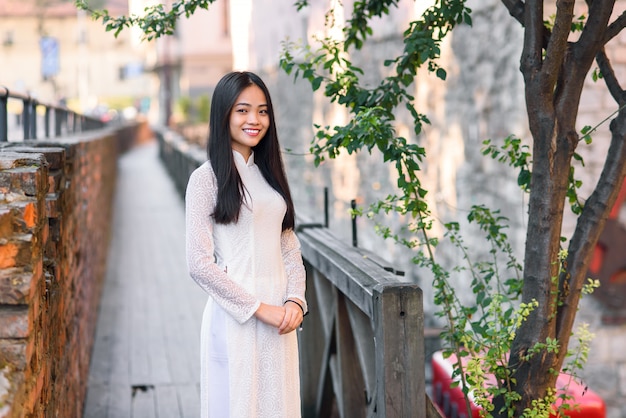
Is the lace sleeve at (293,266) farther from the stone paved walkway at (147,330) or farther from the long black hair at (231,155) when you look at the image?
the stone paved walkway at (147,330)

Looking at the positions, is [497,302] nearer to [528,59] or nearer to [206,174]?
[528,59]

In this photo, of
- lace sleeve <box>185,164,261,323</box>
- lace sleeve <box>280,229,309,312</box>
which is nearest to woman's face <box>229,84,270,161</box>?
lace sleeve <box>185,164,261,323</box>

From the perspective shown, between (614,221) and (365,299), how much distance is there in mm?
4921

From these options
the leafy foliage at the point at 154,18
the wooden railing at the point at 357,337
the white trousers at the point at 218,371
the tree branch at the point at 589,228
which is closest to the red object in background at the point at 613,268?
the wooden railing at the point at 357,337

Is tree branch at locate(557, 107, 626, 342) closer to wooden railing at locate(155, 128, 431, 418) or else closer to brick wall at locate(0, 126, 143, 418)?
wooden railing at locate(155, 128, 431, 418)

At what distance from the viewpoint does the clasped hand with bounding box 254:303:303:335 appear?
3391 millimetres

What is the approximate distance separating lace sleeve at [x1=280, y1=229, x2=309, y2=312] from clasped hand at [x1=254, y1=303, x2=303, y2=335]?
0.07m

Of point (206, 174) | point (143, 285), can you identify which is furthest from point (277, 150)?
point (143, 285)

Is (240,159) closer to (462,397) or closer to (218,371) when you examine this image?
(218,371)

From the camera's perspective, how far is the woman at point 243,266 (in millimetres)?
3367

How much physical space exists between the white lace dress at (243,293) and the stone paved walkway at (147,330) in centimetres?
224

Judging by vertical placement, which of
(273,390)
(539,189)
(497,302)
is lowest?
(273,390)

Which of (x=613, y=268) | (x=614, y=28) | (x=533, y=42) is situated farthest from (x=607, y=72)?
(x=613, y=268)

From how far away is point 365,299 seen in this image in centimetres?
363
